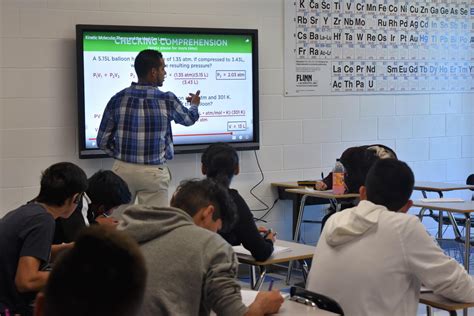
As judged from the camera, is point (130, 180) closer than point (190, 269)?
No

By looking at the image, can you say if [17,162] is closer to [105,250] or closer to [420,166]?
[420,166]

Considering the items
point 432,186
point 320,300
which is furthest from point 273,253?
point 432,186

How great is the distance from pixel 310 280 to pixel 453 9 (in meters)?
5.21

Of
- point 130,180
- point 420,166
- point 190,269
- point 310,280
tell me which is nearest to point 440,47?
point 420,166

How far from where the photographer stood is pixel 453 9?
7461 mm

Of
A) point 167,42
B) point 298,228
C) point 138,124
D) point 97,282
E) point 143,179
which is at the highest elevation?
point 167,42

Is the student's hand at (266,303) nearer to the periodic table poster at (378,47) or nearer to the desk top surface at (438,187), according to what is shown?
the desk top surface at (438,187)

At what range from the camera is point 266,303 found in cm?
250

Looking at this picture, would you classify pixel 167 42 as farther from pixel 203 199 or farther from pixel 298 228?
pixel 203 199

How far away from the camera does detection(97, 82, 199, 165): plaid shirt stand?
523 cm

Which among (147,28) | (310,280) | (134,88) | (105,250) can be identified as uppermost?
(147,28)

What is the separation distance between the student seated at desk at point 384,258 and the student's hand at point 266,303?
0.37 meters

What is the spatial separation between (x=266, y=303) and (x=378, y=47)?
16.1 ft

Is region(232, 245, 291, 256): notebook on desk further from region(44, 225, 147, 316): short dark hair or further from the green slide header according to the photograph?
region(44, 225, 147, 316): short dark hair
